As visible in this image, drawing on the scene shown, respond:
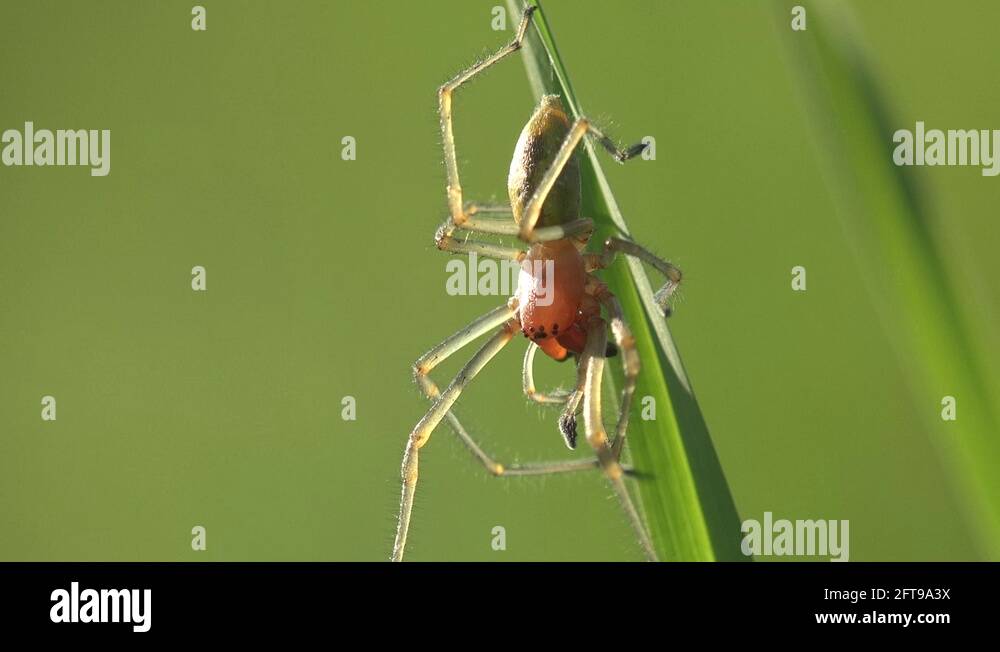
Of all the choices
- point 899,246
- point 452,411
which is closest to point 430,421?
point 452,411

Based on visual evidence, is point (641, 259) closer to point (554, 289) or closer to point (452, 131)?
point (554, 289)


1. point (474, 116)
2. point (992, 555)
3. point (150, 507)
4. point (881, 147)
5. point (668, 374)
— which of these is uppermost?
point (474, 116)

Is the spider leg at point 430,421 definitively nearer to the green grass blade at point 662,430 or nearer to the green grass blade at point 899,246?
the green grass blade at point 662,430

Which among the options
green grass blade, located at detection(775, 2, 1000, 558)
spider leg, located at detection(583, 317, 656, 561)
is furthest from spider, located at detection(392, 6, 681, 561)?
green grass blade, located at detection(775, 2, 1000, 558)

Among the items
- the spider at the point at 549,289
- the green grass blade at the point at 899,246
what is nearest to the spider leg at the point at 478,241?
the spider at the point at 549,289

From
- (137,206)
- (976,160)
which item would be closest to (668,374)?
(976,160)

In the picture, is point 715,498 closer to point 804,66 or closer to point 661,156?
point 804,66

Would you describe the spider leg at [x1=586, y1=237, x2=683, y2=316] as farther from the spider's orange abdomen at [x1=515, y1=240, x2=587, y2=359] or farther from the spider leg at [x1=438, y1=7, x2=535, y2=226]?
the spider leg at [x1=438, y1=7, x2=535, y2=226]
